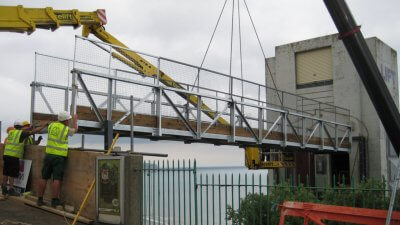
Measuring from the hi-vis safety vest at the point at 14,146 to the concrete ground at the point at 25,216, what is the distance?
1184mm

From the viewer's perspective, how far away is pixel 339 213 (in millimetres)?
6102

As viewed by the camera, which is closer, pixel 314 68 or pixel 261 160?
pixel 261 160

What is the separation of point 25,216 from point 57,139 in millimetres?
1648

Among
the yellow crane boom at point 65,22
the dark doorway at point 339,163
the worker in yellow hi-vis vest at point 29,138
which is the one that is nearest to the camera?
the worker in yellow hi-vis vest at point 29,138

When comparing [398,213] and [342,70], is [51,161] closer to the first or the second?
[398,213]

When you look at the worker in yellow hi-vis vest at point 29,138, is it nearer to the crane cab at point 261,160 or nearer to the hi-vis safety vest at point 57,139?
the hi-vis safety vest at point 57,139

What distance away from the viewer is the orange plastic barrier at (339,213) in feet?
19.4

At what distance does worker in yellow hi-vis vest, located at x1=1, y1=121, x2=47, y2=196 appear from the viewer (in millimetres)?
10773

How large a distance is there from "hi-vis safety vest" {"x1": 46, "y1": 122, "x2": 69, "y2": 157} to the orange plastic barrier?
15.6 ft

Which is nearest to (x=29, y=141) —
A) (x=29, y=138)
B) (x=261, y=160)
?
(x=29, y=138)

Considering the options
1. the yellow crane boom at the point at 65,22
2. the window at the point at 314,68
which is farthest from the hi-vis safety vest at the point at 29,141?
the window at the point at 314,68

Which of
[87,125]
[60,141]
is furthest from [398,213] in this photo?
[87,125]

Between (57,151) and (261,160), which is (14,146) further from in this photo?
(261,160)

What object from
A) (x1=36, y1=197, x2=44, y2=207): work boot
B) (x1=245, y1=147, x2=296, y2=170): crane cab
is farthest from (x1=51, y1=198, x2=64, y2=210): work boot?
Answer: (x1=245, y1=147, x2=296, y2=170): crane cab
